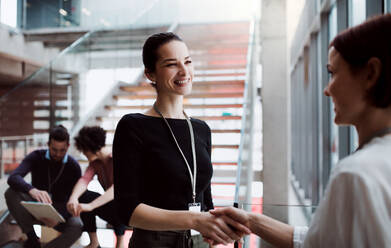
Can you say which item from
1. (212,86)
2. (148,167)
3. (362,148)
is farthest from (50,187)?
(362,148)

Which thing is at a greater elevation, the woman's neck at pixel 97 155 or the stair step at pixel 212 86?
the stair step at pixel 212 86

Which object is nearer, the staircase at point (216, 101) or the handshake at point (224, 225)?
the handshake at point (224, 225)

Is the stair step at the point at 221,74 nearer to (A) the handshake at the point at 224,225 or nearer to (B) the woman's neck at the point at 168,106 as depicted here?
(B) the woman's neck at the point at 168,106

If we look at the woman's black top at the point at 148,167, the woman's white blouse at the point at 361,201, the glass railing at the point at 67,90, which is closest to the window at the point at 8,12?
the glass railing at the point at 67,90

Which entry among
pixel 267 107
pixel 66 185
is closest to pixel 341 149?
pixel 267 107

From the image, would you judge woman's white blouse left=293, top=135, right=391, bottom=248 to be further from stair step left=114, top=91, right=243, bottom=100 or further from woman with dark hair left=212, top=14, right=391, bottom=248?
stair step left=114, top=91, right=243, bottom=100

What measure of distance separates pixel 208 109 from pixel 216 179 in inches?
56.0

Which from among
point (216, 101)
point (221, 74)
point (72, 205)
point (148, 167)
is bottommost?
point (72, 205)

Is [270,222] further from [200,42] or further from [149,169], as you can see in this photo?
[200,42]

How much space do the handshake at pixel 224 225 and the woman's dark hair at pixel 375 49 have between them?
1.95ft

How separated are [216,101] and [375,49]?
524 centimetres

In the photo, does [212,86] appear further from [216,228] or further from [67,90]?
[216,228]

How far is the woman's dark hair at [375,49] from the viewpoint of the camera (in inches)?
28.9

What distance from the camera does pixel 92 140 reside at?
350 cm
